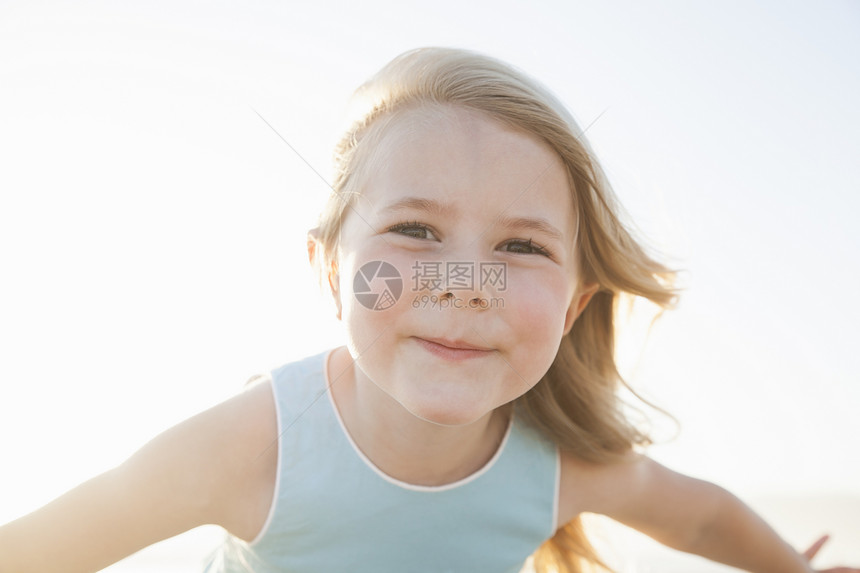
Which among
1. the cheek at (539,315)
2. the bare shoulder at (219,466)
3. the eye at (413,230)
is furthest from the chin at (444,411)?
the bare shoulder at (219,466)

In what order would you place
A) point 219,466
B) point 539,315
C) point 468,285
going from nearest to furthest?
point 468,285 < point 539,315 < point 219,466

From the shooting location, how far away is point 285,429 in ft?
5.41

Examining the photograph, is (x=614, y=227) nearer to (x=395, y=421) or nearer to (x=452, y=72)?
(x=452, y=72)

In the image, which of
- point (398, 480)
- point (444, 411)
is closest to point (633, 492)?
point (398, 480)

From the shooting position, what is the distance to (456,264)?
53.1 inches

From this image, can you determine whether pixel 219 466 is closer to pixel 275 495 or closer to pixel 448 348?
pixel 275 495

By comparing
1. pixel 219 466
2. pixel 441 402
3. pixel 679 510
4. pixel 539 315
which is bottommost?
pixel 679 510

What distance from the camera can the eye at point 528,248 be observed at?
1.46 meters

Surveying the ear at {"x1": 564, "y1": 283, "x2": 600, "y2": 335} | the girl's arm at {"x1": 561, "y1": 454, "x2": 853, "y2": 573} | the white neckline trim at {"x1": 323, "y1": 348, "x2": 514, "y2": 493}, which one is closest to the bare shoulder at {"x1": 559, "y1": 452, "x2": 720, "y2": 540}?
the girl's arm at {"x1": 561, "y1": 454, "x2": 853, "y2": 573}

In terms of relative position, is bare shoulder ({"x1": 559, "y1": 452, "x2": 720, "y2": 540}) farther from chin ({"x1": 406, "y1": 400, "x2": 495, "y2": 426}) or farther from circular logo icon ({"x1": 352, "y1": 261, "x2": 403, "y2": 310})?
circular logo icon ({"x1": 352, "y1": 261, "x2": 403, "y2": 310})

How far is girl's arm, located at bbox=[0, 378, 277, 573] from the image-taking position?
1.44 m

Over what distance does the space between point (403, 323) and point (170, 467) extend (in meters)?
0.55

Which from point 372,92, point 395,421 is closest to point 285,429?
point 395,421

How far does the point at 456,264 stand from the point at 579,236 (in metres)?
0.42
